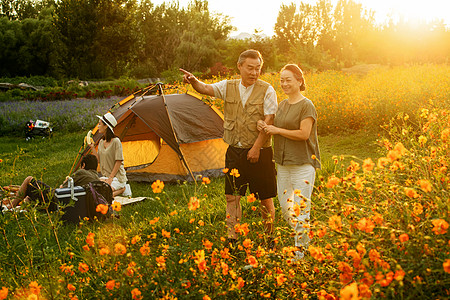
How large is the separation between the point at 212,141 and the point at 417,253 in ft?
18.5

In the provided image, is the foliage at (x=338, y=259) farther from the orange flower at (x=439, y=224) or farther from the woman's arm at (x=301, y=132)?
the woman's arm at (x=301, y=132)

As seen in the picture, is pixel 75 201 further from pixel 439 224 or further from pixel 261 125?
Answer: pixel 439 224

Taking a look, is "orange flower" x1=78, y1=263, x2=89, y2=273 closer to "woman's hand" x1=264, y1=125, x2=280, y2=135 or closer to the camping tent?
"woman's hand" x1=264, y1=125, x2=280, y2=135

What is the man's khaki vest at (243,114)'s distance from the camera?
3.66 metres

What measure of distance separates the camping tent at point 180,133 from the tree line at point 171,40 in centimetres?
1356

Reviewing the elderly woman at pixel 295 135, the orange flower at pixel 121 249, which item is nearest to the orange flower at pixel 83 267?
the orange flower at pixel 121 249

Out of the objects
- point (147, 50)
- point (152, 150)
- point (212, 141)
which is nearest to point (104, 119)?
point (212, 141)

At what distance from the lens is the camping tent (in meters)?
6.95

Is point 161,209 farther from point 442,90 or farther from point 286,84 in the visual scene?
point 442,90

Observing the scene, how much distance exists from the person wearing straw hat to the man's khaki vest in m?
2.74

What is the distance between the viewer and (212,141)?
7.40m

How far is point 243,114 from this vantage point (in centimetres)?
370

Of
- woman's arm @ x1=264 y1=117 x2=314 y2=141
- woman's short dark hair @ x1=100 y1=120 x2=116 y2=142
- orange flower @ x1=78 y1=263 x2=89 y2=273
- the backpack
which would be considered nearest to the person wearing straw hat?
woman's short dark hair @ x1=100 y1=120 x2=116 y2=142

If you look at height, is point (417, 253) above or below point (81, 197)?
above
